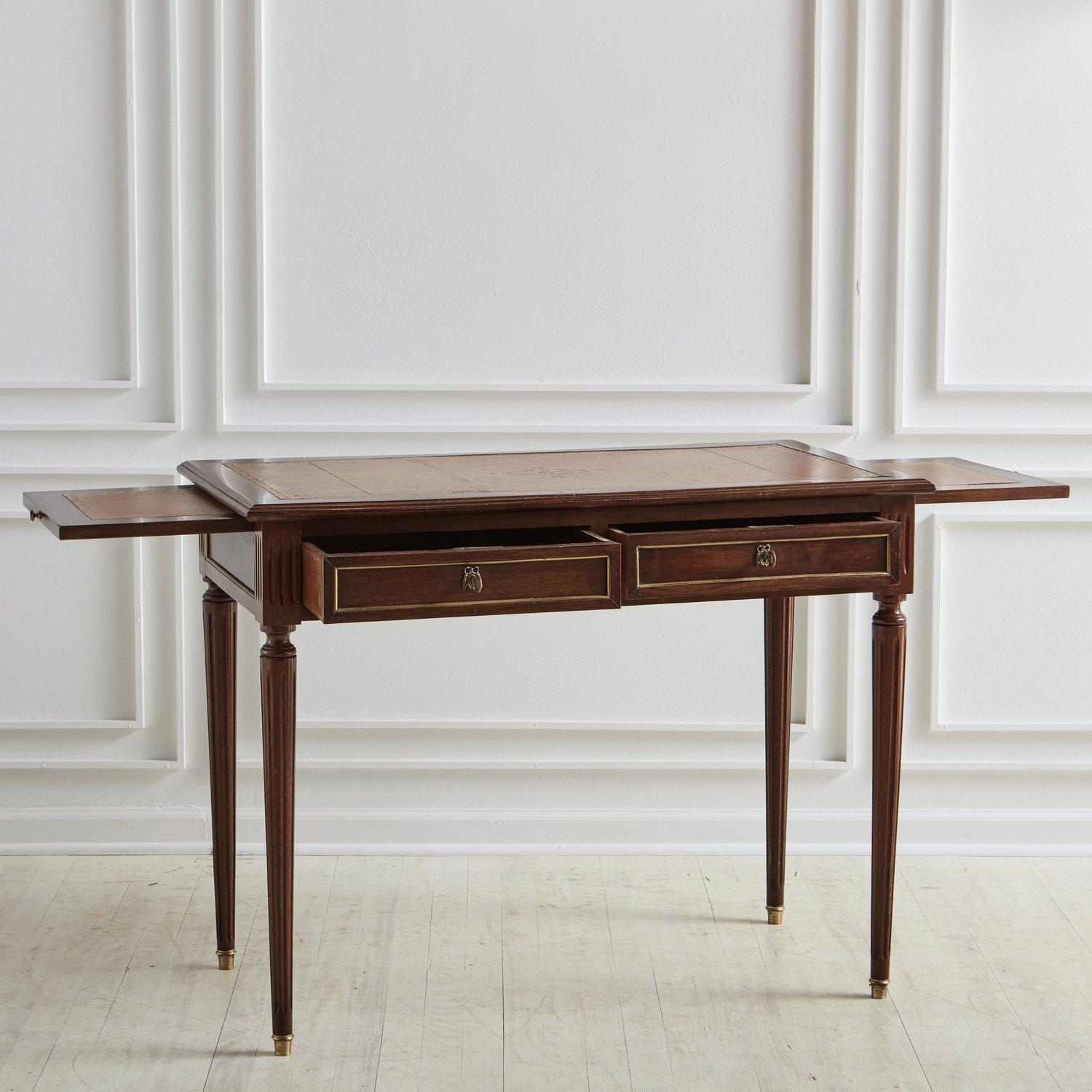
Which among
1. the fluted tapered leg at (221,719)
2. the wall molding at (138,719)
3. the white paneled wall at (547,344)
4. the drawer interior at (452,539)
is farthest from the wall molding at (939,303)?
the wall molding at (138,719)

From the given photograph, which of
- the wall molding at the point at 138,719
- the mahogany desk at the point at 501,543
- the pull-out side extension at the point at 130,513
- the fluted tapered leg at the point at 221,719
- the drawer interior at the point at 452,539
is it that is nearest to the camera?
the pull-out side extension at the point at 130,513

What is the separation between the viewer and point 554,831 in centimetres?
334

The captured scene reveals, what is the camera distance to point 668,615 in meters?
3.33

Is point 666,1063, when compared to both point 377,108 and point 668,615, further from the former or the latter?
point 377,108

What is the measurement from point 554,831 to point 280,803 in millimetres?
1207

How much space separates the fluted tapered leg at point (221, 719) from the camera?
259 centimetres

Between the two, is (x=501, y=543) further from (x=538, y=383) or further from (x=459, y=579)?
(x=538, y=383)

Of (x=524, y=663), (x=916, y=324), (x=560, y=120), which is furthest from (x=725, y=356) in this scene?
(x=524, y=663)

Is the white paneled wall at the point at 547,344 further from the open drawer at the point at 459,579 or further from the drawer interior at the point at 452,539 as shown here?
the open drawer at the point at 459,579

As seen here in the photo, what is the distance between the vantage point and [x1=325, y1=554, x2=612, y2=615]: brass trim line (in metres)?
2.11

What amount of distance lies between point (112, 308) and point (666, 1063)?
2043 mm

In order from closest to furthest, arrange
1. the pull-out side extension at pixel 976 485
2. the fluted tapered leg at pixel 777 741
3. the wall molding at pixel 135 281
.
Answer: the pull-out side extension at pixel 976 485 < the fluted tapered leg at pixel 777 741 < the wall molding at pixel 135 281

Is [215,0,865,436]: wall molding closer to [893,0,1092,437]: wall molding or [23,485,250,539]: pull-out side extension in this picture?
[893,0,1092,437]: wall molding

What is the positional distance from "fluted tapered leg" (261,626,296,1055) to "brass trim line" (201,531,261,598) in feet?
0.31
